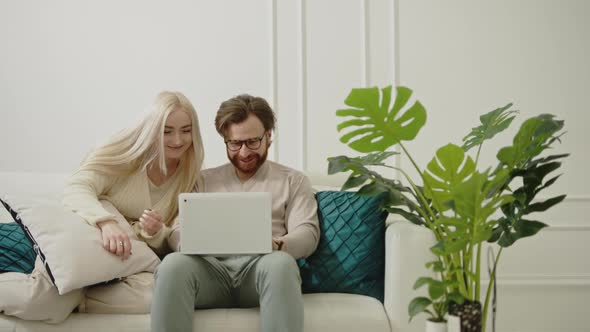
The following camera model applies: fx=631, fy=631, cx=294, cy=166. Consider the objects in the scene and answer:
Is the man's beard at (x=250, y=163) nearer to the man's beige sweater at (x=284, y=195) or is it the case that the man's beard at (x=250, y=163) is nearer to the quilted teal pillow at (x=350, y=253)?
the man's beige sweater at (x=284, y=195)

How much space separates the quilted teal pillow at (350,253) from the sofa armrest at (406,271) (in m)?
0.19

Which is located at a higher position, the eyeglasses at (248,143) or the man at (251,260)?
the eyeglasses at (248,143)

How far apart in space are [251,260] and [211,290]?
0.53 feet

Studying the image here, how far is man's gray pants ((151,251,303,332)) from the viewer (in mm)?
1778

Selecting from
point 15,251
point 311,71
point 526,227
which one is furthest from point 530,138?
point 15,251

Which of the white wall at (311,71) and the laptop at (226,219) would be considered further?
the white wall at (311,71)

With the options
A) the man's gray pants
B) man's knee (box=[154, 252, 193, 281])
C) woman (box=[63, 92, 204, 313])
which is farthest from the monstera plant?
woman (box=[63, 92, 204, 313])

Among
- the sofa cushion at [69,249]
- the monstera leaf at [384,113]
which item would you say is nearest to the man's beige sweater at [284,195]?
the sofa cushion at [69,249]

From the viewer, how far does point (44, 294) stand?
6.06 ft

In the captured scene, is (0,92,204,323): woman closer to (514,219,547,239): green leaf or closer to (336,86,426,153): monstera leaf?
(336,86,426,153): monstera leaf

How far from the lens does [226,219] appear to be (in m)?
1.86

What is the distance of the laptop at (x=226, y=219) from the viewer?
1.86m

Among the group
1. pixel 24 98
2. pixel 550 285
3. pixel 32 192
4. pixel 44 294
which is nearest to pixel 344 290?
pixel 44 294

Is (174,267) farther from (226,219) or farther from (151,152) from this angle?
(151,152)
